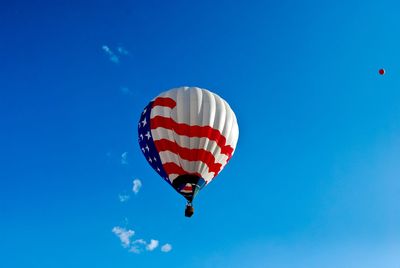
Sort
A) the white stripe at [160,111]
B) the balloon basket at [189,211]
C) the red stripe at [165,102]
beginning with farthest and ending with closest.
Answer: the red stripe at [165,102]
the white stripe at [160,111]
the balloon basket at [189,211]

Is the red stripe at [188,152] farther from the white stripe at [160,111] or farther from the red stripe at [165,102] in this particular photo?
the red stripe at [165,102]

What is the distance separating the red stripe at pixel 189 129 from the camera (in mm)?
20672

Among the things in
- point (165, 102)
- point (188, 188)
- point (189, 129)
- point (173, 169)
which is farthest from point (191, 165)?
point (165, 102)

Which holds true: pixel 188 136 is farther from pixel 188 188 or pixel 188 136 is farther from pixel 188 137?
pixel 188 188

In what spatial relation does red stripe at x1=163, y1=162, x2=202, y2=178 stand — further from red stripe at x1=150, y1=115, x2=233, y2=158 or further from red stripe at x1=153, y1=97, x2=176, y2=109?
red stripe at x1=153, y1=97, x2=176, y2=109

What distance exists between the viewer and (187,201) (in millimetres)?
20344

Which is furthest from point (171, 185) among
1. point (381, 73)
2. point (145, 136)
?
point (381, 73)

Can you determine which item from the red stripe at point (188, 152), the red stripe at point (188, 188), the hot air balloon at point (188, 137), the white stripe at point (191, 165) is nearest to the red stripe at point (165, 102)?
the hot air balloon at point (188, 137)

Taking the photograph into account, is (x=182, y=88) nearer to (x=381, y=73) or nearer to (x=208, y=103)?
(x=208, y=103)

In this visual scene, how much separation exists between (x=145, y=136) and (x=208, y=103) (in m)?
3.06

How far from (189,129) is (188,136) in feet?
0.97

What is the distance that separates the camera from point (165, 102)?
21391mm

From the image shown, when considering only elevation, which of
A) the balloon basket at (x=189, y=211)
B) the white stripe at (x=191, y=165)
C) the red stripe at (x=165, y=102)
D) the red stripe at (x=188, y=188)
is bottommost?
the balloon basket at (x=189, y=211)

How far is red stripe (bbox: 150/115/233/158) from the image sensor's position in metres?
20.7
